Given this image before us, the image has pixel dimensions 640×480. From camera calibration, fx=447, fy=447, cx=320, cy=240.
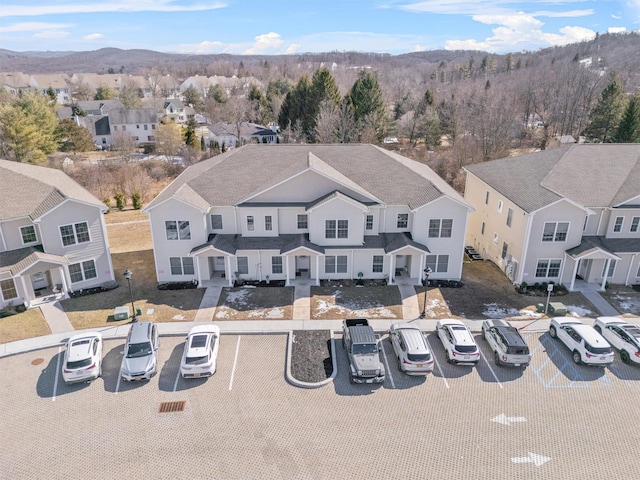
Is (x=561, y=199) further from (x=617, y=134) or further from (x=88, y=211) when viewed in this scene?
(x=617, y=134)

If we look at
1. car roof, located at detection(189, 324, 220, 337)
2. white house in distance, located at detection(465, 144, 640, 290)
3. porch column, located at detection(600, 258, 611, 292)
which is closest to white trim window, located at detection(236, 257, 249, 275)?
car roof, located at detection(189, 324, 220, 337)

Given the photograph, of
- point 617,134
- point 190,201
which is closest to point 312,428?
point 190,201

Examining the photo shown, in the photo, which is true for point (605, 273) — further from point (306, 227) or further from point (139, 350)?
point (139, 350)

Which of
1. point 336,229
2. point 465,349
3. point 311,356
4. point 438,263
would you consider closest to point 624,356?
point 465,349

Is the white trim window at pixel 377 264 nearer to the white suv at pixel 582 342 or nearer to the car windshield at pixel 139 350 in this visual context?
the white suv at pixel 582 342

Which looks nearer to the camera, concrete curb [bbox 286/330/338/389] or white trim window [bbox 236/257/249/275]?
concrete curb [bbox 286/330/338/389]

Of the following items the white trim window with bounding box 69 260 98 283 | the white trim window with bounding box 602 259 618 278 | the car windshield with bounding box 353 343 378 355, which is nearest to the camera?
the car windshield with bounding box 353 343 378 355

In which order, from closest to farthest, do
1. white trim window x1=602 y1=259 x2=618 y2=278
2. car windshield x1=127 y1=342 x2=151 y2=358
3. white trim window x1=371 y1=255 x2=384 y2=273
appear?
car windshield x1=127 y1=342 x2=151 y2=358 → white trim window x1=602 y1=259 x2=618 y2=278 → white trim window x1=371 y1=255 x2=384 y2=273

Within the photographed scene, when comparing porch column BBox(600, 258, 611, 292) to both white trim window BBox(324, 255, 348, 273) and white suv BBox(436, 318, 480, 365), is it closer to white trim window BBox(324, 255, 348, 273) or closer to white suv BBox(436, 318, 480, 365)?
white suv BBox(436, 318, 480, 365)
